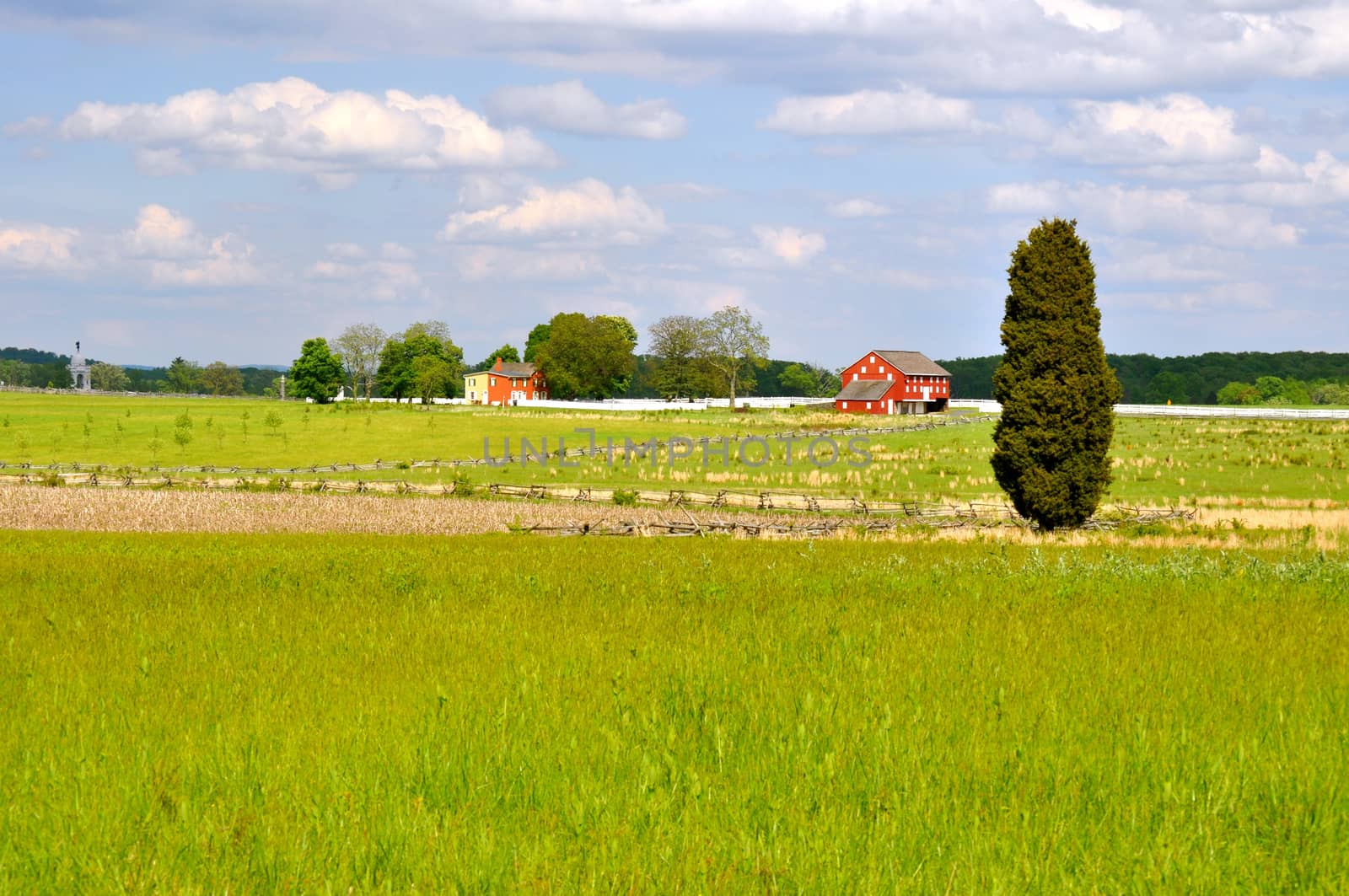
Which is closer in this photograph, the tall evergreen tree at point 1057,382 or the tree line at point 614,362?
the tall evergreen tree at point 1057,382

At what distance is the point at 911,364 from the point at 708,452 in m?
80.4

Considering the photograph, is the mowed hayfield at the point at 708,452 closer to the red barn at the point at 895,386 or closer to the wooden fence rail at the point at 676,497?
the wooden fence rail at the point at 676,497

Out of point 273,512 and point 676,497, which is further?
point 676,497

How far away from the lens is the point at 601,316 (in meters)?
180

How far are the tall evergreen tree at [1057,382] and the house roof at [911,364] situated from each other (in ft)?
359

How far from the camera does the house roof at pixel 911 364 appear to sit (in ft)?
467

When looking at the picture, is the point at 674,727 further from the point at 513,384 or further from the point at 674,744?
the point at 513,384

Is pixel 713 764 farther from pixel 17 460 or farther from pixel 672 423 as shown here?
pixel 672 423

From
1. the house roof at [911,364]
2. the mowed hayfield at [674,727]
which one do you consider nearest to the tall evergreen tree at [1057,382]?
the mowed hayfield at [674,727]

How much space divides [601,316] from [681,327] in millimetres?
28530

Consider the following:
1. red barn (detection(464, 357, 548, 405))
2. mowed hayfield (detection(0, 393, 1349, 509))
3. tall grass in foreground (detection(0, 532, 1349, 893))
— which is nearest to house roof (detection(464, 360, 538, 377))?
red barn (detection(464, 357, 548, 405))

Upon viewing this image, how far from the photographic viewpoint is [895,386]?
5527 inches

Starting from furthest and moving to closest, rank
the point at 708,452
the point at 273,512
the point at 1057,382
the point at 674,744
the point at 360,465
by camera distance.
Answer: the point at 708,452, the point at 360,465, the point at 273,512, the point at 1057,382, the point at 674,744

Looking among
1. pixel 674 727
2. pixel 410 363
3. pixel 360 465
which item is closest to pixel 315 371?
pixel 410 363
